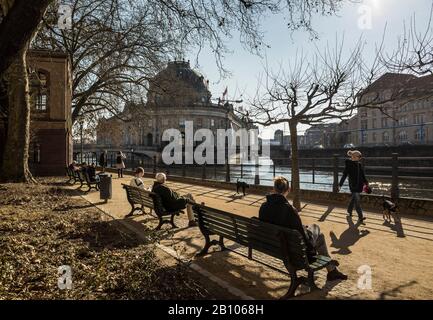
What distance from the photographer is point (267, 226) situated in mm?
4852

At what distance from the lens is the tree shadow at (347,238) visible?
696 cm

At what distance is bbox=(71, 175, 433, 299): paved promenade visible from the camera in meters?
4.86

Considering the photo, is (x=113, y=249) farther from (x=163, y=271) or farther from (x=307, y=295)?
(x=307, y=295)

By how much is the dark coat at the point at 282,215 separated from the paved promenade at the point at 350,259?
1.84 ft

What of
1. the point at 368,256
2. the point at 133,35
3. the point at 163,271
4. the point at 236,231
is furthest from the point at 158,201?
the point at 133,35

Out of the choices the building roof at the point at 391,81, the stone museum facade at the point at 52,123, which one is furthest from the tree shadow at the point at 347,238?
the stone museum facade at the point at 52,123

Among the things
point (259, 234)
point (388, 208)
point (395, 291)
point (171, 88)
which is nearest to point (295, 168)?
point (388, 208)

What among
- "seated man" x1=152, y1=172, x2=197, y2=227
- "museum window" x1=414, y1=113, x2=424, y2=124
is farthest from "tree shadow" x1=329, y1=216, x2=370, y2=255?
"museum window" x1=414, y1=113, x2=424, y2=124

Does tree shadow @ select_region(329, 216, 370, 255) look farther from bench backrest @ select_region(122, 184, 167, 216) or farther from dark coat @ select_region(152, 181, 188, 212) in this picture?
bench backrest @ select_region(122, 184, 167, 216)

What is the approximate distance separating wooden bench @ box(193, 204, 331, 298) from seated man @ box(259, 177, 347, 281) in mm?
167
